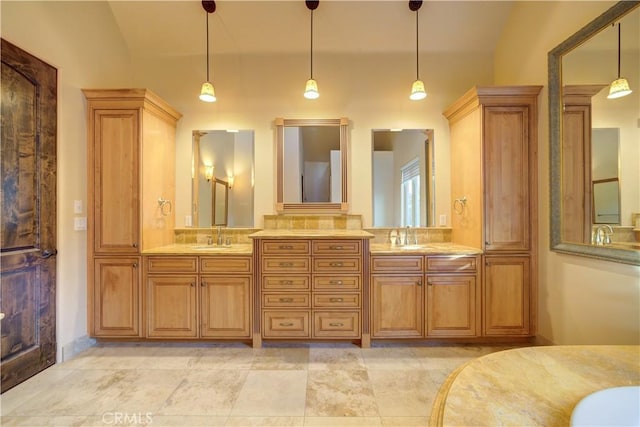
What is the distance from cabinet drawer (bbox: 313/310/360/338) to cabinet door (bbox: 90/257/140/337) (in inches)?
63.2

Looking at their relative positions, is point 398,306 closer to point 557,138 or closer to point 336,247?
point 336,247

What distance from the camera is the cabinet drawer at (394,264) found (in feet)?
8.16

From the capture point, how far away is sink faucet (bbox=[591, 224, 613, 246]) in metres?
1.90

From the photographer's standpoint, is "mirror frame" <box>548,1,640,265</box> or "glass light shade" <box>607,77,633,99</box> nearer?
"glass light shade" <box>607,77,633,99</box>

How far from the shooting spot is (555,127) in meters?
2.30

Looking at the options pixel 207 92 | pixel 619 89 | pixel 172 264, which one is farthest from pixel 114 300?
pixel 619 89

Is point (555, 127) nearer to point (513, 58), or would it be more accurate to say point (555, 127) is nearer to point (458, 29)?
point (513, 58)

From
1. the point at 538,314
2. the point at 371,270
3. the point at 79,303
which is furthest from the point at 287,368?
the point at 538,314

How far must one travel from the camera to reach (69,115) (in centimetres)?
235

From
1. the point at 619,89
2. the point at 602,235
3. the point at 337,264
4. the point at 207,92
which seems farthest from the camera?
the point at 207,92

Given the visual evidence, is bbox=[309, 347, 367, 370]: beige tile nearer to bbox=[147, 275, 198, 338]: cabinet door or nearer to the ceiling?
bbox=[147, 275, 198, 338]: cabinet door

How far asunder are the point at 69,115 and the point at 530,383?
3.42 m

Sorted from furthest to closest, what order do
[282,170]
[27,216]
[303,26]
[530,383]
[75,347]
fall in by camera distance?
[282,170], [303,26], [75,347], [27,216], [530,383]

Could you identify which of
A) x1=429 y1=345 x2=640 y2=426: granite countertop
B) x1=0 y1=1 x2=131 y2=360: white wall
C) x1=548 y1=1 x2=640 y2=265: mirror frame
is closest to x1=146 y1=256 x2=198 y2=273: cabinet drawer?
x1=0 y1=1 x2=131 y2=360: white wall
